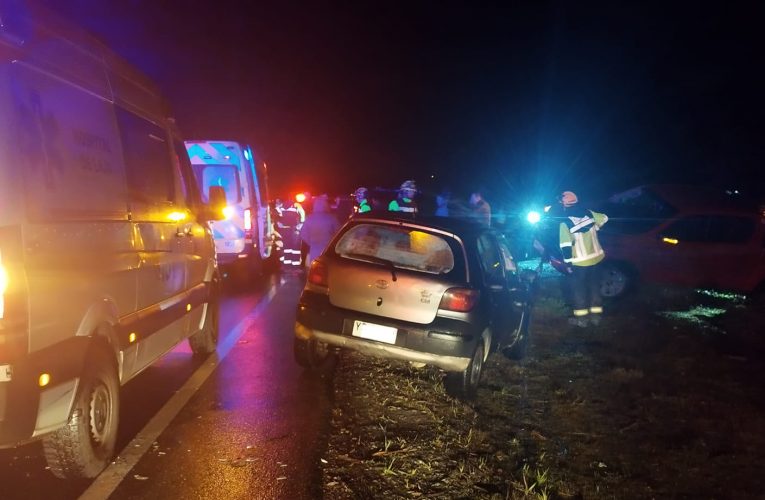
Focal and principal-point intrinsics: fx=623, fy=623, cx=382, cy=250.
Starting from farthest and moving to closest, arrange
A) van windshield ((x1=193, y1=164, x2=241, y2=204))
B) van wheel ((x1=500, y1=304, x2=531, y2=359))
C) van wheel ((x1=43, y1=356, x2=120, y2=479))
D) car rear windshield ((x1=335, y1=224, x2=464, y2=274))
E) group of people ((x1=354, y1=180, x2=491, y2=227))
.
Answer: van windshield ((x1=193, y1=164, x2=241, y2=204))
group of people ((x1=354, y1=180, x2=491, y2=227))
van wheel ((x1=500, y1=304, x2=531, y2=359))
car rear windshield ((x1=335, y1=224, x2=464, y2=274))
van wheel ((x1=43, y1=356, x2=120, y2=479))

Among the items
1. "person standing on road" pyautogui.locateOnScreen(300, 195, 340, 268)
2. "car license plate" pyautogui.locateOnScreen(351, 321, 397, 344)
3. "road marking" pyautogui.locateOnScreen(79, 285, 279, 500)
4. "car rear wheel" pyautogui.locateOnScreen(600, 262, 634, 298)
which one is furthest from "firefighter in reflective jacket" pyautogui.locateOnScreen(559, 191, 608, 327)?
"road marking" pyautogui.locateOnScreen(79, 285, 279, 500)

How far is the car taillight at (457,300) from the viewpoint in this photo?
517 cm

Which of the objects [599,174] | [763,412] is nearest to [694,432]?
[763,412]

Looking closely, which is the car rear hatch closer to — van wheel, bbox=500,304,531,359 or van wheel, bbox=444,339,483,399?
van wheel, bbox=444,339,483,399

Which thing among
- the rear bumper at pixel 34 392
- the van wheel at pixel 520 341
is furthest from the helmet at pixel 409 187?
the rear bumper at pixel 34 392

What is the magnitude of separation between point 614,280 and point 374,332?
6610mm

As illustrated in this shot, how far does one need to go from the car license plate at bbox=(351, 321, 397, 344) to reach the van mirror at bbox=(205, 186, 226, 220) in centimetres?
210

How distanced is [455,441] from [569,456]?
783 millimetres

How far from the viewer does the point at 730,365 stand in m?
6.70

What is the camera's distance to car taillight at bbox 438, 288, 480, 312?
17.0ft

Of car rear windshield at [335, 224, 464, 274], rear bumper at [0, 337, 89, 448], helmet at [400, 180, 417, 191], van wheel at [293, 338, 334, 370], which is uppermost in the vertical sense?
helmet at [400, 180, 417, 191]

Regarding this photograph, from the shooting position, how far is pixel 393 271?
5.32 meters

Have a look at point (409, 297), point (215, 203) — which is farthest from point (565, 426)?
point (215, 203)

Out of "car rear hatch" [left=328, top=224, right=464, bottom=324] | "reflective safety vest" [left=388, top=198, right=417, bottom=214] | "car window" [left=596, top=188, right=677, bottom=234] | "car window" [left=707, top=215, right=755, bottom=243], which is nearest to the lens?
"car rear hatch" [left=328, top=224, right=464, bottom=324]
